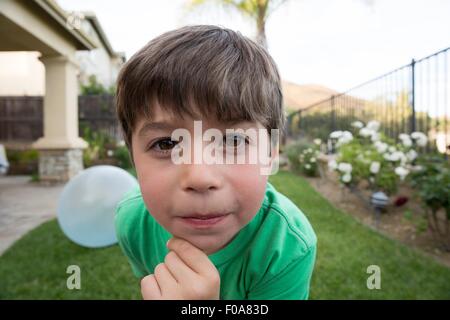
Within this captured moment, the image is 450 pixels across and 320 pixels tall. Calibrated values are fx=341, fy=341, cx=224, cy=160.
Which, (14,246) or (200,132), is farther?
(14,246)

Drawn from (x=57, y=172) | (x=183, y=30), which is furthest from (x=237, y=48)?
(x=57, y=172)

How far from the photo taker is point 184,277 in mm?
455

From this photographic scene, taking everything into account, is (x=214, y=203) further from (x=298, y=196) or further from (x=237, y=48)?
(x=298, y=196)

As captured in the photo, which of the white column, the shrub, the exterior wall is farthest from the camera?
the white column

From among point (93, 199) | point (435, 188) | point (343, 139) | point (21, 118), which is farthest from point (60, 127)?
point (435, 188)

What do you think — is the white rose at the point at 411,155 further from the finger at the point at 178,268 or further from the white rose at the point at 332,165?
the finger at the point at 178,268

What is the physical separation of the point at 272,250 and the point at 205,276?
28cm

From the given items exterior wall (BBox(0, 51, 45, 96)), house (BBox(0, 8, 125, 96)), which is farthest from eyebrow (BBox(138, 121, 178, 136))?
exterior wall (BBox(0, 51, 45, 96))

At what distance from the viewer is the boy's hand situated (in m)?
0.45

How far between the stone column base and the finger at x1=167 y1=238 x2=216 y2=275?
452 centimetres

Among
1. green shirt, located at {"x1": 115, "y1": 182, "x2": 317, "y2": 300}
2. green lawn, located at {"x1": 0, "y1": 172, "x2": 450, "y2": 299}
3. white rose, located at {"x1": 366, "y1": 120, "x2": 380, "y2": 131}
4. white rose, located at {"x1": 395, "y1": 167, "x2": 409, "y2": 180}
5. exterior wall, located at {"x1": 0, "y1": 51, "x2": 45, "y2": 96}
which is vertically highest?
exterior wall, located at {"x1": 0, "y1": 51, "x2": 45, "y2": 96}

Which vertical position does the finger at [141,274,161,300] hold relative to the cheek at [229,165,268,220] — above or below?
below

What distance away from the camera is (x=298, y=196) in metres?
1.12

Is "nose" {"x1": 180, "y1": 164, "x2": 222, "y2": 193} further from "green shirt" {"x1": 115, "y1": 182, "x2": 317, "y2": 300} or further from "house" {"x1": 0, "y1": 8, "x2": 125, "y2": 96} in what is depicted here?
"house" {"x1": 0, "y1": 8, "x2": 125, "y2": 96}
